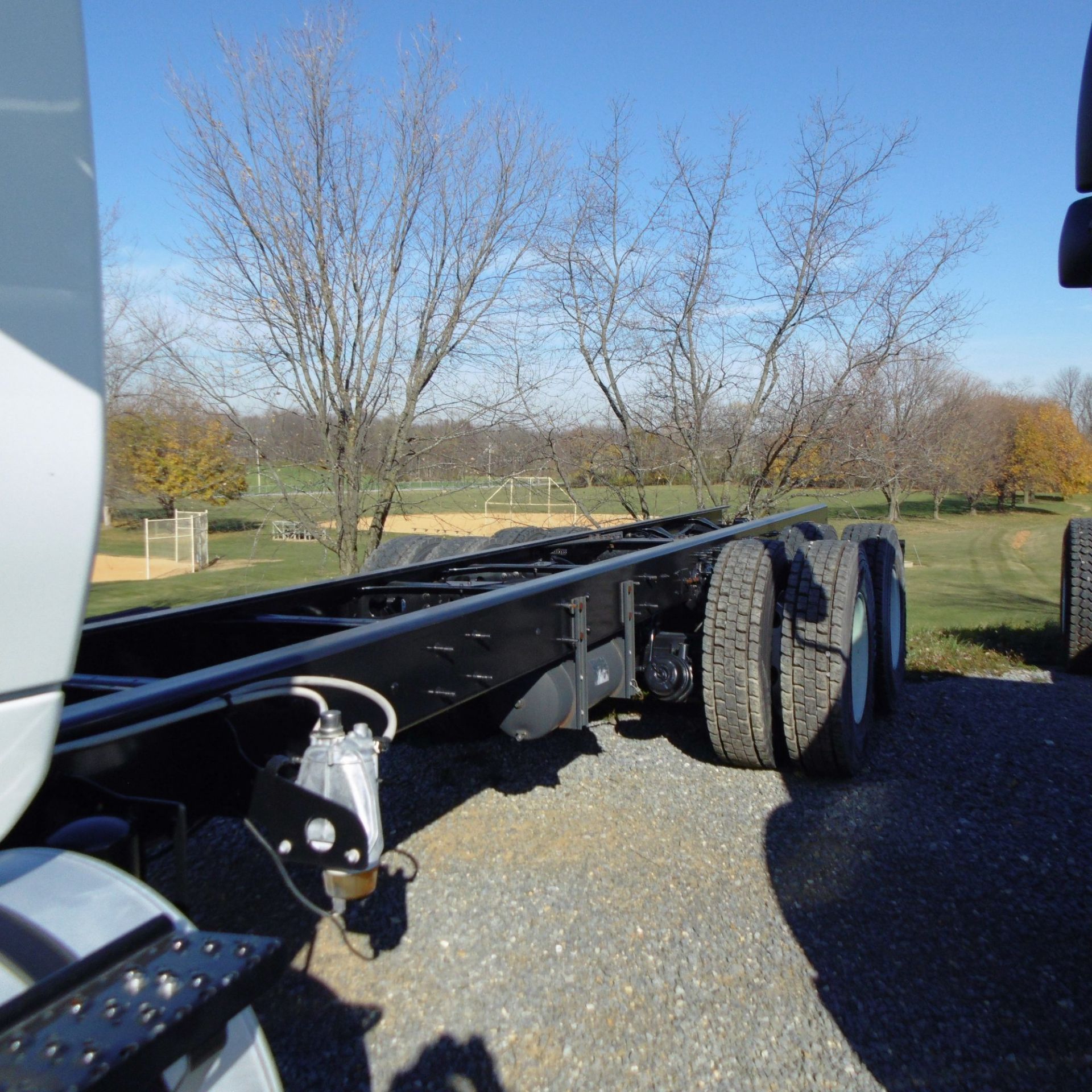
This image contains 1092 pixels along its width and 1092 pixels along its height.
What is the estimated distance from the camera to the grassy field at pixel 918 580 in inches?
326

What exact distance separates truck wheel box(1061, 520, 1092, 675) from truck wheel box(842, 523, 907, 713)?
126 centimetres

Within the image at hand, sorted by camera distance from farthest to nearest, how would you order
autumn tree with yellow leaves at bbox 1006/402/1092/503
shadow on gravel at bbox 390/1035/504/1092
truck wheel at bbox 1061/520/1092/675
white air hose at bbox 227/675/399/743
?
1. autumn tree with yellow leaves at bbox 1006/402/1092/503
2. truck wheel at bbox 1061/520/1092/675
3. shadow on gravel at bbox 390/1035/504/1092
4. white air hose at bbox 227/675/399/743

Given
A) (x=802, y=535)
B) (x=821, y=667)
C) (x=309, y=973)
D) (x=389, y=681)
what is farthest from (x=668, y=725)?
(x=389, y=681)

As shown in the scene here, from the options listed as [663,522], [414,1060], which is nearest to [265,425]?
[663,522]

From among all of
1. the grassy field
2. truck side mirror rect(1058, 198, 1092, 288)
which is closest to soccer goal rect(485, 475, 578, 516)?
the grassy field

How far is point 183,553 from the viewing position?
734 inches

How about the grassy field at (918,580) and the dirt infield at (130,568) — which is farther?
the dirt infield at (130,568)

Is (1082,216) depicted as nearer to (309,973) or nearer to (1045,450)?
(309,973)

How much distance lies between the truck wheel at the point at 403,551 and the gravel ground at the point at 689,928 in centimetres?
184

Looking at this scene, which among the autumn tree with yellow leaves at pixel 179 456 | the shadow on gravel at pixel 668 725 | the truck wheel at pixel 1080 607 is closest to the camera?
the shadow on gravel at pixel 668 725

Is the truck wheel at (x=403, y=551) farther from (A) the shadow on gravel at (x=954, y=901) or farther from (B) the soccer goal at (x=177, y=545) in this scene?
(B) the soccer goal at (x=177, y=545)

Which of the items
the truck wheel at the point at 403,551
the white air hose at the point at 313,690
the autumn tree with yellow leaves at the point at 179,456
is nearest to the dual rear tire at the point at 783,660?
the white air hose at the point at 313,690

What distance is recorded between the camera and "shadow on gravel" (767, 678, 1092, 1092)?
8.51 feet

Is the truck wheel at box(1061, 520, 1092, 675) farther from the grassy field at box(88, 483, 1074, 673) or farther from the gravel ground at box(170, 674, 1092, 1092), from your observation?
the gravel ground at box(170, 674, 1092, 1092)
